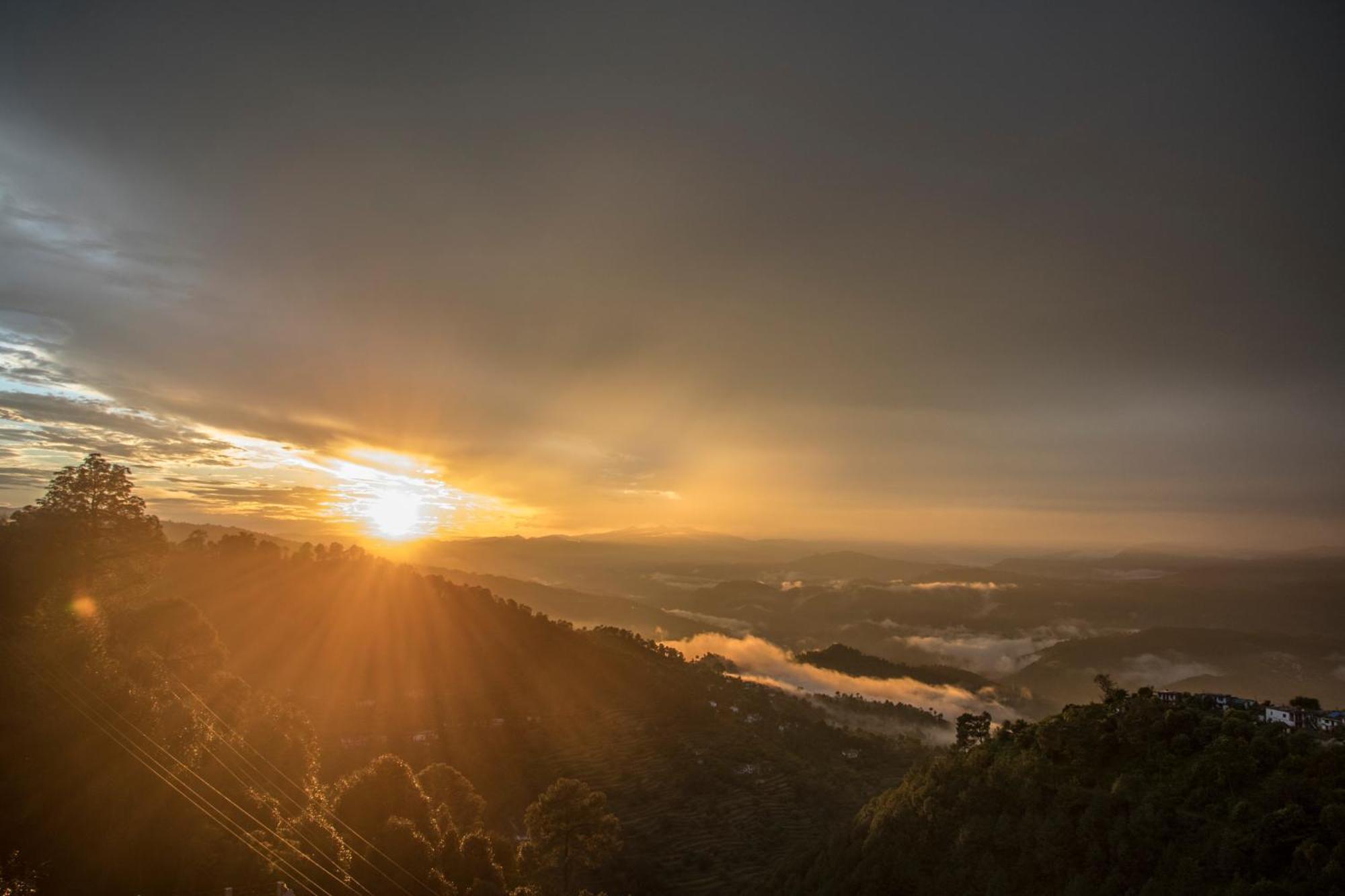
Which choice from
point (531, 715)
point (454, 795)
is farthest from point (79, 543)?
point (531, 715)

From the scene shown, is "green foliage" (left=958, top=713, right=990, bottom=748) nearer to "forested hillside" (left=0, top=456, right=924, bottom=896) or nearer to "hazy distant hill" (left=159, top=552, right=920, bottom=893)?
"forested hillside" (left=0, top=456, right=924, bottom=896)

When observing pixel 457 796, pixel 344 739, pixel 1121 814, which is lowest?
pixel 344 739

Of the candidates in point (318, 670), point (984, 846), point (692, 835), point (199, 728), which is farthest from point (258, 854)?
point (318, 670)

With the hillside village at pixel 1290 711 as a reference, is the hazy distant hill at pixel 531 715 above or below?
below

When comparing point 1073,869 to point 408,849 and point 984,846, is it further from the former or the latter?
point 408,849

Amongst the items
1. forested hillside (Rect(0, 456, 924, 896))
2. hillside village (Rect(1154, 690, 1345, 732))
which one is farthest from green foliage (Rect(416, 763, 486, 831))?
hillside village (Rect(1154, 690, 1345, 732))

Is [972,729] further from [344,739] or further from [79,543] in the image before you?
[79,543]

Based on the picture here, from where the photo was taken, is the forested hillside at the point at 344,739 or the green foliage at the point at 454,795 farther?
the green foliage at the point at 454,795

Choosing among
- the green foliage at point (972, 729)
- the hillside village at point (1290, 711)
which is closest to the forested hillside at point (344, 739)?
the green foliage at point (972, 729)

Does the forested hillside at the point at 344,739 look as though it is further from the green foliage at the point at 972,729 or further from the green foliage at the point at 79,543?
the green foliage at the point at 972,729

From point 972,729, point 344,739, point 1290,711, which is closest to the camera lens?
point 1290,711
